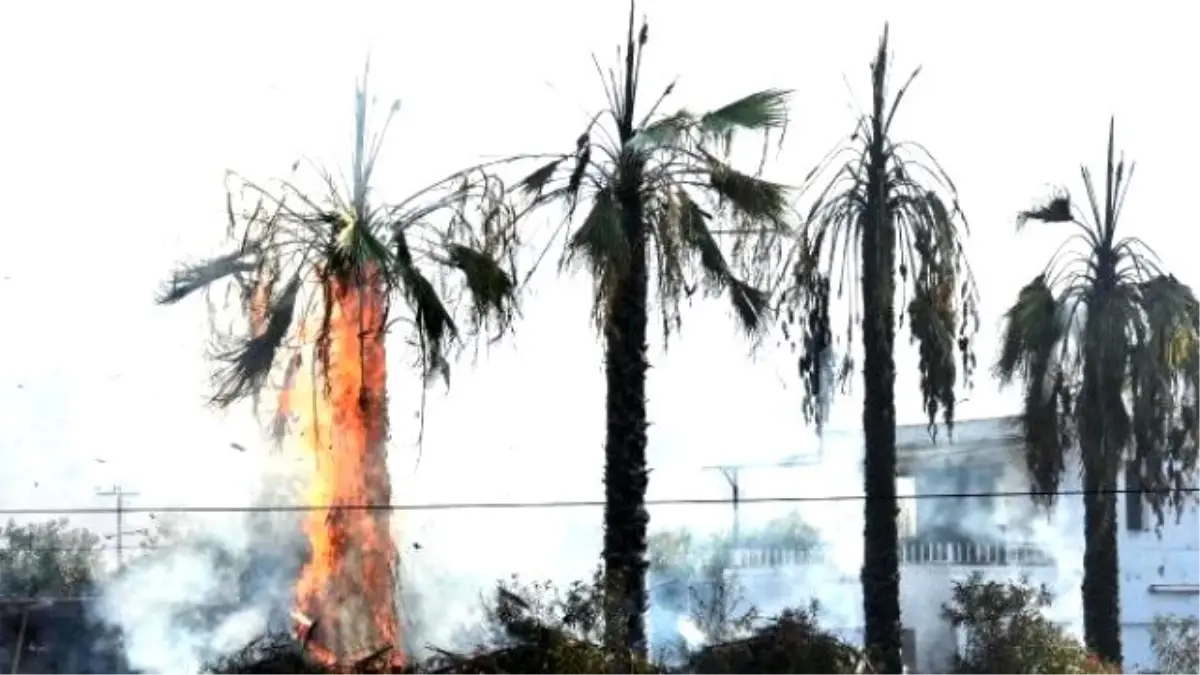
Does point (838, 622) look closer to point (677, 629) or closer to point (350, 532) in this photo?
point (677, 629)

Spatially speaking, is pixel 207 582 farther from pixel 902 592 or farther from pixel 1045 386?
pixel 1045 386

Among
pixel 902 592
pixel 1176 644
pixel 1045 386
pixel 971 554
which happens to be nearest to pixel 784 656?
pixel 1045 386

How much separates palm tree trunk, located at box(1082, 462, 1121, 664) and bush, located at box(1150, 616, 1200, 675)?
6.00m

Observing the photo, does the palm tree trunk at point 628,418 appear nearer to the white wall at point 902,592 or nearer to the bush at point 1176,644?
the white wall at point 902,592

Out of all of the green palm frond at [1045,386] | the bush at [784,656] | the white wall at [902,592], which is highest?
the green palm frond at [1045,386]

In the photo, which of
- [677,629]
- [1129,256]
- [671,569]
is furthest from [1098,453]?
[671,569]

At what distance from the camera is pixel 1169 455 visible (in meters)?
27.3

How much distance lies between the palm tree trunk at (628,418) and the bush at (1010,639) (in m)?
6.44

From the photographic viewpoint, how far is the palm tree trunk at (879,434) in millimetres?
21734

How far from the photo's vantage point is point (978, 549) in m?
36.2

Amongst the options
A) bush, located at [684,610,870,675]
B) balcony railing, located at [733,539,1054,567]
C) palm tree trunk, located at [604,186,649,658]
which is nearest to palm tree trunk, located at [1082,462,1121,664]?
bush, located at [684,610,870,675]

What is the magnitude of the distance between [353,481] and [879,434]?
20.8 ft

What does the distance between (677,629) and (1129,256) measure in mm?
9970

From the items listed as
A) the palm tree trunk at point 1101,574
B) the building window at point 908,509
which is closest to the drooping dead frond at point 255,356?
the palm tree trunk at point 1101,574
